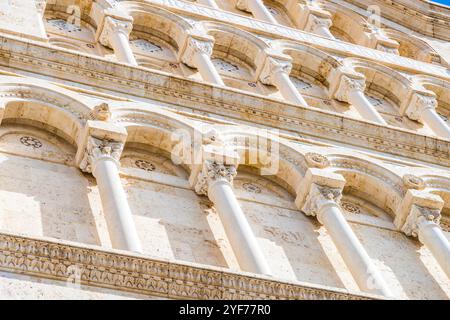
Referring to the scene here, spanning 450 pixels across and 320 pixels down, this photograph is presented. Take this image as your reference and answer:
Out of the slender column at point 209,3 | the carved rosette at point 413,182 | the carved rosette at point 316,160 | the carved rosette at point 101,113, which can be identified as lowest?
the carved rosette at point 413,182

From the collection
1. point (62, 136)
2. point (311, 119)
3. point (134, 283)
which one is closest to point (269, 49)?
point (311, 119)

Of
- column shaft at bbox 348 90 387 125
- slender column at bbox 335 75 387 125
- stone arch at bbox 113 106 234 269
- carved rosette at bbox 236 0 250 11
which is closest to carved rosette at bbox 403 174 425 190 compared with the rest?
column shaft at bbox 348 90 387 125

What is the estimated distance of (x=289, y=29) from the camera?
20266mm

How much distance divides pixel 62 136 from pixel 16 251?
4087mm

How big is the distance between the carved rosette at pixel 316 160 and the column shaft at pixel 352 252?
2.74 ft

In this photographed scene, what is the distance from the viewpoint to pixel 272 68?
60.7 feet

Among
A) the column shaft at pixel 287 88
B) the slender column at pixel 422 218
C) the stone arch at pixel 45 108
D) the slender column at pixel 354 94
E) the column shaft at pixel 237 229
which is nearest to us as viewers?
the column shaft at pixel 237 229

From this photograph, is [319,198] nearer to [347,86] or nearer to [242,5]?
[347,86]

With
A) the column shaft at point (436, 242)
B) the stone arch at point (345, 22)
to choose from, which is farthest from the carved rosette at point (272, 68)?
the stone arch at point (345, 22)

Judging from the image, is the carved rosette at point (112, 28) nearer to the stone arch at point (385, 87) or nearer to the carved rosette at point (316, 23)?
the stone arch at point (385, 87)

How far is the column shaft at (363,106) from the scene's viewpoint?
17984 millimetres

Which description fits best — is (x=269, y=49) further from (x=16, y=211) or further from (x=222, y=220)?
(x=16, y=211)

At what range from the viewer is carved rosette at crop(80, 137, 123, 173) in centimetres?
1364

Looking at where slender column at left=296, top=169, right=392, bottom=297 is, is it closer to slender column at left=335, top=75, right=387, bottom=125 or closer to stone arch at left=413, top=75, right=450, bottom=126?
slender column at left=335, top=75, right=387, bottom=125
